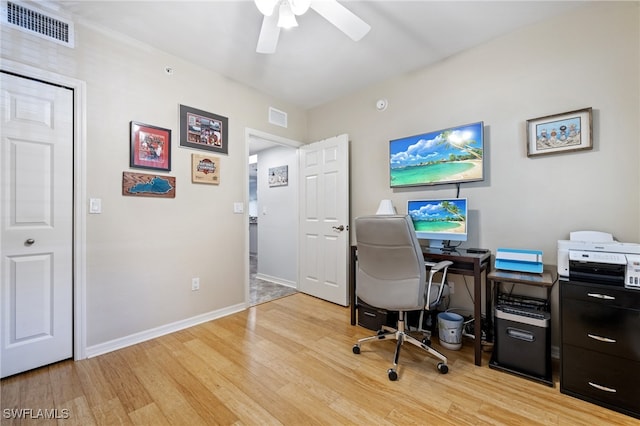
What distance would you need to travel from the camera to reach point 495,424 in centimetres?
138

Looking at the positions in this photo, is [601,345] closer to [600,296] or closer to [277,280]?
[600,296]

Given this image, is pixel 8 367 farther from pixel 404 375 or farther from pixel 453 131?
pixel 453 131

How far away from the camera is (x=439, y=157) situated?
2.53 metres

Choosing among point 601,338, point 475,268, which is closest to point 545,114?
point 475,268

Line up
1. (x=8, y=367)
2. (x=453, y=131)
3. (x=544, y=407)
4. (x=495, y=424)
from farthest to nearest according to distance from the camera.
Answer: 1. (x=453, y=131)
2. (x=8, y=367)
3. (x=544, y=407)
4. (x=495, y=424)

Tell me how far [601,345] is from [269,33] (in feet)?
9.00

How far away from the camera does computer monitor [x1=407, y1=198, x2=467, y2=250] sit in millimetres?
2289

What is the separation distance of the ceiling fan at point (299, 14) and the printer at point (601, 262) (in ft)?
6.17

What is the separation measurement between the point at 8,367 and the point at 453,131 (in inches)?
147

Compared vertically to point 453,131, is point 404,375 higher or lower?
lower

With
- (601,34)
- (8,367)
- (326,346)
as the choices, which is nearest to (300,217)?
(326,346)

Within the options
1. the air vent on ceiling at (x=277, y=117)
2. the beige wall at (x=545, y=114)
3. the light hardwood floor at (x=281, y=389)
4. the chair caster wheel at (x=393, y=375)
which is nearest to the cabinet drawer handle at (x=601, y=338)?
the light hardwood floor at (x=281, y=389)

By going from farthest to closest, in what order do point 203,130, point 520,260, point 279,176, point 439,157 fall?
point 279,176
point 203,130
point 439,157
point 520,260

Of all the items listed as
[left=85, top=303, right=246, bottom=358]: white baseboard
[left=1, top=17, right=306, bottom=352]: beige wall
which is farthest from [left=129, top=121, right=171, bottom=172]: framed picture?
[left=85, top=303, right=246, bottom=358]: white baseboard
